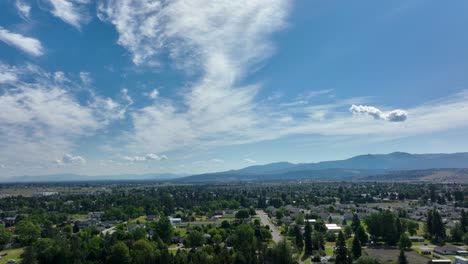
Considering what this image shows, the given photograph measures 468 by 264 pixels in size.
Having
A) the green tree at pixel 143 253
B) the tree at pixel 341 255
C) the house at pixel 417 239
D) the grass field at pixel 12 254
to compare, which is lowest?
the house at pixel 417 239

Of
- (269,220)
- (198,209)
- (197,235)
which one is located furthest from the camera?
(198,209)

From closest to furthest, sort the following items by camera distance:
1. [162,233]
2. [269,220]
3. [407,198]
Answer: [162,233] < [269,220] < [407,198]

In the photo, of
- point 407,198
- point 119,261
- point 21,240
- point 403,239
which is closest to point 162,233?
point 119,261

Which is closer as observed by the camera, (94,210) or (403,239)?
(403,239)

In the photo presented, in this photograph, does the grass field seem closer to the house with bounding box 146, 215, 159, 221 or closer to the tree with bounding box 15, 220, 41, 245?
the tree with bounding box 15, 220, 41, 245

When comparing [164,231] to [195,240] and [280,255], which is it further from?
[280,255]

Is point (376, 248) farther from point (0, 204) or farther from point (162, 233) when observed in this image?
point (0, 204)

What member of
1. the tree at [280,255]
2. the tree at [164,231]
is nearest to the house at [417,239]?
the tree at [280,255]

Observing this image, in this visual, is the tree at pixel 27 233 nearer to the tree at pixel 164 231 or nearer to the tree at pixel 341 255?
the tree at pixel 164 231
